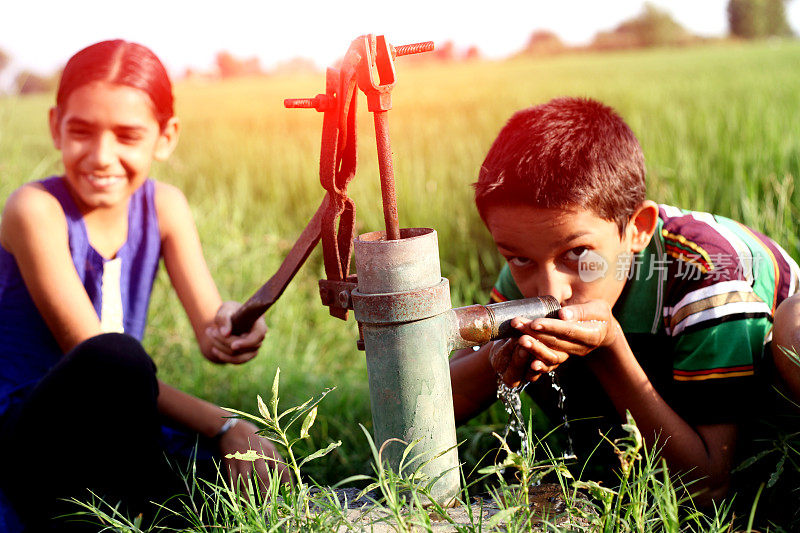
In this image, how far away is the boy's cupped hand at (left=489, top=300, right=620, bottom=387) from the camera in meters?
1.45

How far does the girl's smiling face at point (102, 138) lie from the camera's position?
2.19 m

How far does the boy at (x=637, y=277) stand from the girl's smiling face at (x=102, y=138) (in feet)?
3.59

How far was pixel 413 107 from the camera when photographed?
836cm

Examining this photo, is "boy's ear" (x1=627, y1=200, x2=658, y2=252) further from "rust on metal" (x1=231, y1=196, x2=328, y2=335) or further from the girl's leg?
"rust on metal" (x1=231, y1=196, x2=328, y2=335)

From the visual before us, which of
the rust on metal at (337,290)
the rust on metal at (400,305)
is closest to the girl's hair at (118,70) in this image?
the rust on metal at (337,290)

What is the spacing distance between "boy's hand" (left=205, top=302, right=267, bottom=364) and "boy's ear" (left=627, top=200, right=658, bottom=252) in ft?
3.39

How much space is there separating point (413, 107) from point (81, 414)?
693 cm

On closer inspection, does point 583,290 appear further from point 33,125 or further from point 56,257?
point 33,125

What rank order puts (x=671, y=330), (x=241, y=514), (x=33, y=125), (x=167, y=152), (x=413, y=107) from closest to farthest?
1. (x=241, y=514)
2. (x=671, y=330)
3. (x=167, y=152)
4. (x=413, y=107)
5. (x=33, y=125)

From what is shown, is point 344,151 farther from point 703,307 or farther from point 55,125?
point 55,125

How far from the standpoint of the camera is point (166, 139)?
96.5 inches

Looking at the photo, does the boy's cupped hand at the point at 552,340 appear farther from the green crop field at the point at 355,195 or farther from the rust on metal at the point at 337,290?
Answer: the green crop field at the point at 355,195

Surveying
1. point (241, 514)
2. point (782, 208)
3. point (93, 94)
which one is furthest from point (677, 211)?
point (93, 94)

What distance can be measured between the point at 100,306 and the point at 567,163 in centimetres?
152
